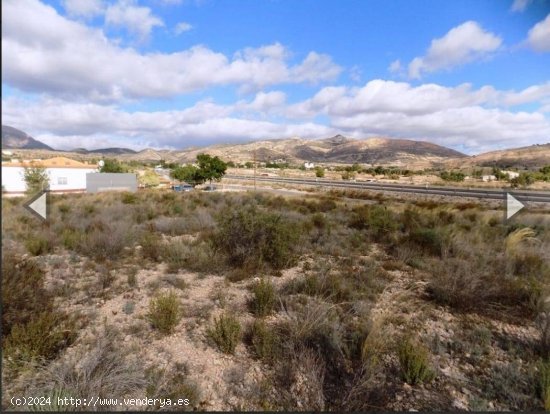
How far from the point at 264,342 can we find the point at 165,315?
1602 millimetres

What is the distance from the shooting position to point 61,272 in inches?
268

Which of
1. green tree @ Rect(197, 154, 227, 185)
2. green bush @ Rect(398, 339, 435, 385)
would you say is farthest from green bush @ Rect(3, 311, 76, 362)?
green tree @ Rect(197, 154, 227, 185)

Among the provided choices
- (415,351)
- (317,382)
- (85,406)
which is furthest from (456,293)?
Result: (85,406)

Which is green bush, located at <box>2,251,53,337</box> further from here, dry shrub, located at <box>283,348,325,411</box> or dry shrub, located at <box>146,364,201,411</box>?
dry shrub, located at <box>283,348,325,411</box>

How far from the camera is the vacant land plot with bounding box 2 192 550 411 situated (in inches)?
131

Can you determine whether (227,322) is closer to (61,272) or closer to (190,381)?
(190,381)

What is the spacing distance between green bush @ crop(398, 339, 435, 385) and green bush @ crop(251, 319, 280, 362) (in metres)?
1.49

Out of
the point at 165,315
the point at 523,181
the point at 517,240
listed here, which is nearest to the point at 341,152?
the point at 523,181

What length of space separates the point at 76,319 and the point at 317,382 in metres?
3.64

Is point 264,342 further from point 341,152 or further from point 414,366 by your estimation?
point 341,152

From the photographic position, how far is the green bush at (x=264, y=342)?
394cm

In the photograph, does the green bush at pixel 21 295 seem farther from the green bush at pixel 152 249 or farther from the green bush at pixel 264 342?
the green bush at pixel 264 342

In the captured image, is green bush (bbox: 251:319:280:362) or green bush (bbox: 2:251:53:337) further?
green bush (bbox: 2:251:53:337)

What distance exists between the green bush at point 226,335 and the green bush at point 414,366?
206cm
